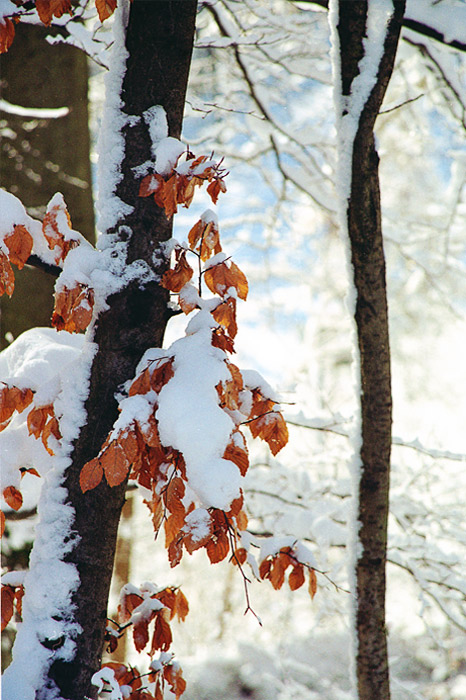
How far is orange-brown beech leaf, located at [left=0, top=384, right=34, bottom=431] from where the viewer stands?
4.27 ft

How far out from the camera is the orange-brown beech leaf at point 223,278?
1.27m

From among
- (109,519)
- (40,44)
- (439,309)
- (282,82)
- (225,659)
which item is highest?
(439,309)

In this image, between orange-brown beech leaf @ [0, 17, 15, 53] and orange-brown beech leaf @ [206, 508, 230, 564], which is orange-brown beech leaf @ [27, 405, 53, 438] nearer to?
orange-brown beech leaf @ [206, 508, 230, 564]

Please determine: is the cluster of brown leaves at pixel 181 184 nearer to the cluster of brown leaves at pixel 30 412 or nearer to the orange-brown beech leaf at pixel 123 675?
the cluster of brown leaves at pixel 30 412

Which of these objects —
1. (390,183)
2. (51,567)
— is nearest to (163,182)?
(51,567)

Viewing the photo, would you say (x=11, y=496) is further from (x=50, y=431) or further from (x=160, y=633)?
(x=160, y=633)

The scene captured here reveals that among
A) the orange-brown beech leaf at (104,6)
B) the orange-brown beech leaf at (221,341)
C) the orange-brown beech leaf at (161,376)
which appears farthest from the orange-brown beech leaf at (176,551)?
the orange-brown beech leaf at (104,6)

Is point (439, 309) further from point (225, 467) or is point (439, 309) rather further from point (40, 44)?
point (225, 467)

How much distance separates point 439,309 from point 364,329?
23.2 ft

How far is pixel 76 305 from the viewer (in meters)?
1.22

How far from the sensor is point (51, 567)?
4.14 ft

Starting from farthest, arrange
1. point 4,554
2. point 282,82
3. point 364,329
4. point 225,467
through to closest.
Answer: point 282,82, point 4,554, point 364,329, point 225,467

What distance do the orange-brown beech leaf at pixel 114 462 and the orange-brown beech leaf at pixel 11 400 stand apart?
0.39 metres

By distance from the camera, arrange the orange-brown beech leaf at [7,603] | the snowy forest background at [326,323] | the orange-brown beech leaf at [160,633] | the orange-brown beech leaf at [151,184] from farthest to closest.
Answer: the snowy forest background at [326,323] → the orange-brown beech leaf at [160,633] → the orange-brown beech leaf at [7,603] → the orange-brown beech leaf at [151,184]
